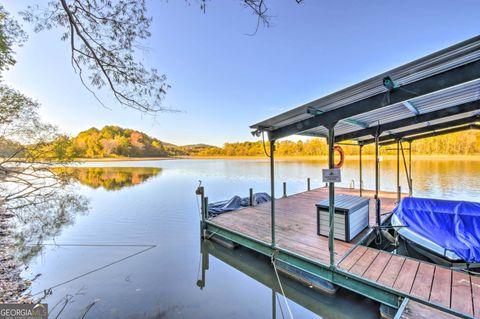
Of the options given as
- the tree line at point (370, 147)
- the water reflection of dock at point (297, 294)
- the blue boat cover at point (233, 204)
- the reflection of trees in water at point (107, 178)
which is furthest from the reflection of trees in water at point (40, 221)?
the tree line at point (370, 147)

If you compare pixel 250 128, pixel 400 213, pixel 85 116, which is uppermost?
pixel 85 116

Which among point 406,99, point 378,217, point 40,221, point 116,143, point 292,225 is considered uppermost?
point 116,143

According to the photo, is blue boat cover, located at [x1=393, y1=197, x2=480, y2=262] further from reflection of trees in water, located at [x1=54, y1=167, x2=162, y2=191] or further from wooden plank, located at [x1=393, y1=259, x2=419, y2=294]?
reflection of trees in water, located at [x1=54, y1=167, x2=162, y2=191]

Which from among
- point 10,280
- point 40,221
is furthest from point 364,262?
point 40,221

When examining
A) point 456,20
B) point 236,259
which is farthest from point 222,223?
point 456,20

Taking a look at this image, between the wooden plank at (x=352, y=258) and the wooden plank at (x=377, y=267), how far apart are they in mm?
207

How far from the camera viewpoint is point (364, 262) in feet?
9.52

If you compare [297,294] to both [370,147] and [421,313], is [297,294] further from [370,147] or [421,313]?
[370,147]

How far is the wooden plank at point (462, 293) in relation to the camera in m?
1.97

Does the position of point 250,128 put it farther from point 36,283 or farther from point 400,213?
point 36,283

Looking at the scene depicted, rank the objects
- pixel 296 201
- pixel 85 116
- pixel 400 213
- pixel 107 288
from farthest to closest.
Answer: pixel 85 116 → pixel 296 201 → pixel 400 213 → pixel 107 288

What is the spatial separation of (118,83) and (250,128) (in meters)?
2.66

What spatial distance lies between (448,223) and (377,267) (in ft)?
5.05

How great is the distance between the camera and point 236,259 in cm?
432
